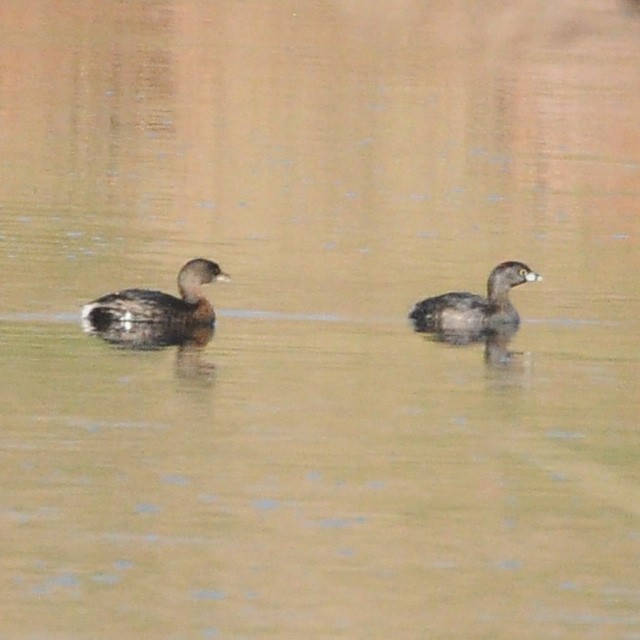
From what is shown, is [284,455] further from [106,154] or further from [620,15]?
[620,15]

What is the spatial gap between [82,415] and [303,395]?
4.90ft

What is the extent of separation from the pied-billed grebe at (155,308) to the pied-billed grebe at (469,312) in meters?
1.47

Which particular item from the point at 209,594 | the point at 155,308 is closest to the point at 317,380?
the point at 155,308

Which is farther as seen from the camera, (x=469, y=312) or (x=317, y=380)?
(x=469, y=312)

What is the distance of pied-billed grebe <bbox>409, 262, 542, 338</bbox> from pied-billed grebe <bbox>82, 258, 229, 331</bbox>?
147 centimetres

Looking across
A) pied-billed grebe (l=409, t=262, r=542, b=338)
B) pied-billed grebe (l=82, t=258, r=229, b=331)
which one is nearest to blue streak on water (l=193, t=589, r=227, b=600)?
pied-billed grebe (l=82, t=258, r=229, b=331)

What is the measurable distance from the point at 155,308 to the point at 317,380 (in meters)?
2.35

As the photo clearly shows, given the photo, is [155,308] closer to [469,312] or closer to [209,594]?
[469,312]

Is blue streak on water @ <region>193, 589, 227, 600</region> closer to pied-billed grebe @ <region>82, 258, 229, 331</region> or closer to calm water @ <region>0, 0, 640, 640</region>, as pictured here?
calm water @ <region>0, 0, 640, 640</region>

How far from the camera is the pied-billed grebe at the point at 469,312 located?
59.8 ft

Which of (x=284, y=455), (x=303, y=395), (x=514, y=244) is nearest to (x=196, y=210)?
(x=514, y=244)

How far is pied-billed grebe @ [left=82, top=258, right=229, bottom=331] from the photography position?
17.7 meters

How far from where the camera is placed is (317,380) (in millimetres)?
15906

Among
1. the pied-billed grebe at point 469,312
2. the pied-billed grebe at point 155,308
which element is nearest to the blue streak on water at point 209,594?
the pied-billed grebe at point 155,308
